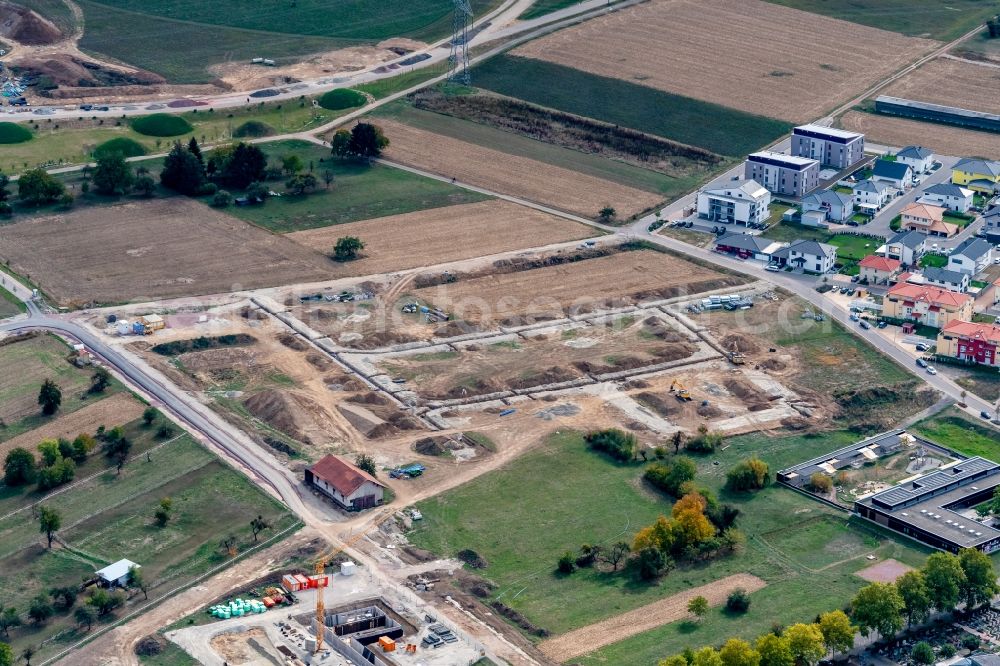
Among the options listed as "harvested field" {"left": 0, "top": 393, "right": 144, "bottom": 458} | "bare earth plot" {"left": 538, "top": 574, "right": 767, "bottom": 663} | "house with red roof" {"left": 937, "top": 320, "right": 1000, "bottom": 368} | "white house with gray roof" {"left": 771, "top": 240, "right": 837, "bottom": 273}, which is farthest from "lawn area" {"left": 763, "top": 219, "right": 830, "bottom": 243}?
"harvested field" {"left": 0, "top": 393, "right": 144, "bottom": 458}

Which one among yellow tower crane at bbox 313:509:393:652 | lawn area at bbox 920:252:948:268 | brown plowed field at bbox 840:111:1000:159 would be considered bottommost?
yellow tower crane at bbox 313:509:393:652

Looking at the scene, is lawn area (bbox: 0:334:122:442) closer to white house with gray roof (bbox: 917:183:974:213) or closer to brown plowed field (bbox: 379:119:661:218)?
brown plowed field (bbox: 379:119:661:218)

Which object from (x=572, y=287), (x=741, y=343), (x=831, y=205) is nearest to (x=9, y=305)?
(x=572, y=287)

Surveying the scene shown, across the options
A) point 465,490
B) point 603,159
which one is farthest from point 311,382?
→ point 603,159

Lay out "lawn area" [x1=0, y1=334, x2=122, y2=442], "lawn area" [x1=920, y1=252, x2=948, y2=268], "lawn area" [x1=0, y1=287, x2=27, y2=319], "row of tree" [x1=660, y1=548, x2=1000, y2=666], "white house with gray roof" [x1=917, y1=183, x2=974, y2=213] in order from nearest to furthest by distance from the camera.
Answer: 1. "row of tree" [x1=660, y1=548, x2=1000, y2=666]
2. "lawn area" [x1=0, y1=334, x2=122, y2=442]
3. "lawn area" [x1=0, y1=287, x2=27, y2=319]
4. "lawn area" [x1=920, y1=252, x2=948, y2=268]
5. "white house with gray roof" [x1=917, y1=183, x2=974, y2=213]

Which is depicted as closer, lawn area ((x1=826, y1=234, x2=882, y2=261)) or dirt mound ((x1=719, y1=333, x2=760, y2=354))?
dirt mound ((x1=719, y1=333, x2=760, y2=354))

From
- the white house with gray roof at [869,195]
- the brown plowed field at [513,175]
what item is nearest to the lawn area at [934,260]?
the white house with gray roof at [869,195]

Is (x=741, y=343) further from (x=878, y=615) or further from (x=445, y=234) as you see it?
(x=878, y=615)
